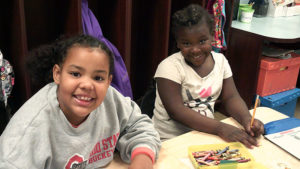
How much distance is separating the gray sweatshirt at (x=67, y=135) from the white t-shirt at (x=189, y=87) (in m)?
0.39

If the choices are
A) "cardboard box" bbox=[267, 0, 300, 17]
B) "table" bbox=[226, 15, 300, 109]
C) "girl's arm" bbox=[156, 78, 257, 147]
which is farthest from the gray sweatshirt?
"cardboard box" bbox=[267, 0, 300, 17]

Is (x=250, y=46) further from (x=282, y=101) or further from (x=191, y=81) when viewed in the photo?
(x=191, y=81)

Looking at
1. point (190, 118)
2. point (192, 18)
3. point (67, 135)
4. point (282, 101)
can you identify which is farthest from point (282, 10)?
point (67, 135)

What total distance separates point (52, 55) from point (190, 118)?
647 millimetres

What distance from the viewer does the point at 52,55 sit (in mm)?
978

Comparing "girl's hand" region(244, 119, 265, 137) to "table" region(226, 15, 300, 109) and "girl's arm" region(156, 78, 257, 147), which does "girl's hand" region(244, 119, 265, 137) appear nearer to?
"girl's arm" region(156, 78, 257, 147)

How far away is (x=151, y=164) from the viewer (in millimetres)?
935

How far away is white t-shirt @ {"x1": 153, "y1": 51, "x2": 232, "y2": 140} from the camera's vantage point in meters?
1.45

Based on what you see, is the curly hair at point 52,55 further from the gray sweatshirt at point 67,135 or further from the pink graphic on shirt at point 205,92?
the pink graphic on shirt at point 205,92

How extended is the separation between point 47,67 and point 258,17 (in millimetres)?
2676

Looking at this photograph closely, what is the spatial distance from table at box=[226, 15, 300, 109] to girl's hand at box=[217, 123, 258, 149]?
135 centimetres

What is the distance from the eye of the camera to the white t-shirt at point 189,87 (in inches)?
57.1

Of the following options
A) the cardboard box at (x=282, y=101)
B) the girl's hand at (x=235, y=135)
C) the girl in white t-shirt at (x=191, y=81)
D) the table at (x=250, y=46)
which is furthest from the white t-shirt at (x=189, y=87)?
the cardboard box at (x=282, y=101)

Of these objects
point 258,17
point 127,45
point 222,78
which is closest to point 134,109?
point 222,78
